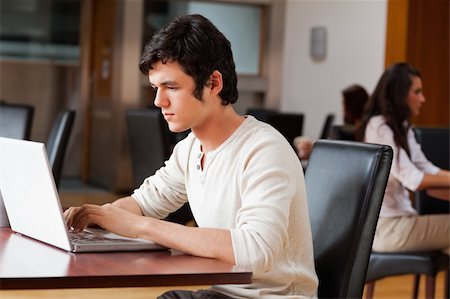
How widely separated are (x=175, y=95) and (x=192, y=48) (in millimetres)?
109

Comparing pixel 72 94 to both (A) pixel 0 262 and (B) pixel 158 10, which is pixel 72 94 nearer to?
(B) pixel 158 10

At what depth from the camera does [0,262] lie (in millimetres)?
1751

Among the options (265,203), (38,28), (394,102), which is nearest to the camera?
(265,203)

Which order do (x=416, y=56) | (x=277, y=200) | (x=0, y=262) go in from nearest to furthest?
(x=0, y=262) < (x=277, y=200) < (x=416, y=56)

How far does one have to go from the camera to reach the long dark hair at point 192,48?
1.98 meters

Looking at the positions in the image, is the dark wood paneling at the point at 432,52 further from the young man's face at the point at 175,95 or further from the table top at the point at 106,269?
the table top at the point at 106,269

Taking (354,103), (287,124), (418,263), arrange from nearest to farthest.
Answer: (418,263)
(354,103)
(287,124)

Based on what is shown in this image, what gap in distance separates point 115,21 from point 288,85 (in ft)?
6.12

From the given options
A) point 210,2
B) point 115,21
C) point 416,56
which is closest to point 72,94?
point 115,21

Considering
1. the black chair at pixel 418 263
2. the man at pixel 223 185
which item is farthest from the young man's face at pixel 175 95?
the black chair at pixel 418 263

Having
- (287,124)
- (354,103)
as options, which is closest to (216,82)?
(354,103)

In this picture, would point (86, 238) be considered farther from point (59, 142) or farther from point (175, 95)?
point (59, 142)

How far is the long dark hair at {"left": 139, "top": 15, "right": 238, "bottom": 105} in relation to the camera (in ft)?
6.51

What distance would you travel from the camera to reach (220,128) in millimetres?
2117
